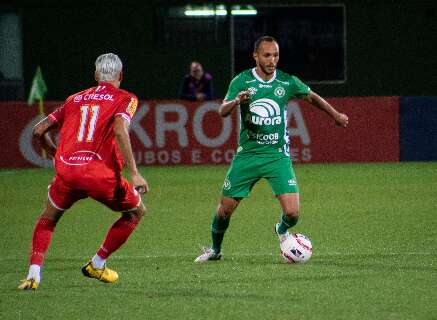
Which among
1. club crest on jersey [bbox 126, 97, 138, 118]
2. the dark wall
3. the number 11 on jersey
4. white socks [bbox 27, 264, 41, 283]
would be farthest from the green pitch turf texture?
the dark wall

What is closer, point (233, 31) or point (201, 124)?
point (201, 124)

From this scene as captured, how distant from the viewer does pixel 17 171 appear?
20.3 meters

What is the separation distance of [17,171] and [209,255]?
1120 cm

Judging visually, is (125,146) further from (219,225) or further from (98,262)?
(219,225)

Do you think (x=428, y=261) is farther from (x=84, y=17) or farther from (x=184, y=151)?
(x=84, y=17)

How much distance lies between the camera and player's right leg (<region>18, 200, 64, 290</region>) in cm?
805

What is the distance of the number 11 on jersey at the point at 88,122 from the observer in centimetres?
805

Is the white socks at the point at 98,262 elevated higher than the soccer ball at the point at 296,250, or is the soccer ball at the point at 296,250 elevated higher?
the white socks at the point at 98,262

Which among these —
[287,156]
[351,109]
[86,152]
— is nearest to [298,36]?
[351,109]

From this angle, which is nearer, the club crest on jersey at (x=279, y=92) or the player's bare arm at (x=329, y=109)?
the player's bare arm at (x=329, y=109)

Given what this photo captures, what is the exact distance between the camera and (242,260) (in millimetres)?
9703

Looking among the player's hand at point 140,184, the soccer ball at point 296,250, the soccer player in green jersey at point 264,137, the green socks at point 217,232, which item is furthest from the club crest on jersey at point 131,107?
the soccer ball at point 296,250

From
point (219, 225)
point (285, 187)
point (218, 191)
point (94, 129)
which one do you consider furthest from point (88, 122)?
point (218, 191)

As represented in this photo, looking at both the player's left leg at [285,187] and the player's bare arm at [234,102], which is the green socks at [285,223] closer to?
the player's left leg at [285,187]
